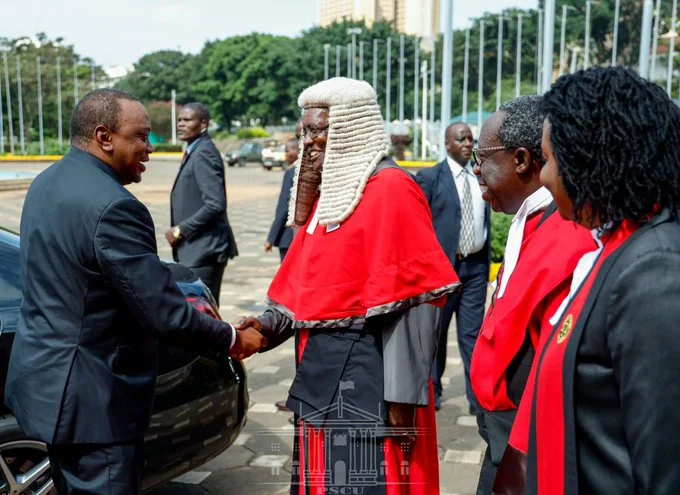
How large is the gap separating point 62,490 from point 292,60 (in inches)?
2752

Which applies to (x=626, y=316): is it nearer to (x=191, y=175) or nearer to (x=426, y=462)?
(x=426, y=462)

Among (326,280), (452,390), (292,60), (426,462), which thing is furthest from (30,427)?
(292,60)

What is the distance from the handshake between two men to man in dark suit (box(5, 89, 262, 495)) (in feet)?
1.26

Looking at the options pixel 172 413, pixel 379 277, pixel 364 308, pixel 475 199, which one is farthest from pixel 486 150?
pixel 475 199

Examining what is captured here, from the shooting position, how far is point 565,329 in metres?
1.73

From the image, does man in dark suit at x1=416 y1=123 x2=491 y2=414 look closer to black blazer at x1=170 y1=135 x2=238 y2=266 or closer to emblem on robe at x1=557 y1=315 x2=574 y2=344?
black blazer at x1=170 y1=135 x2=238 y2=266

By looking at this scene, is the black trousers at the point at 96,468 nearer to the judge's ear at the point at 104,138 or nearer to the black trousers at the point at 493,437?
the judge's ear at the point at 104,138

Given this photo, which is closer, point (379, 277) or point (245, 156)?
point (379, 277)

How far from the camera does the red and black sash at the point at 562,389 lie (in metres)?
1.67

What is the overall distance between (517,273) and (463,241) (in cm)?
320

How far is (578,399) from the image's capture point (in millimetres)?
1688

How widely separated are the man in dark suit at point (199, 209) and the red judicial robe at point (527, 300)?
3668 mm

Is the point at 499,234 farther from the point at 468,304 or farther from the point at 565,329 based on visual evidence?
the point at 565,329

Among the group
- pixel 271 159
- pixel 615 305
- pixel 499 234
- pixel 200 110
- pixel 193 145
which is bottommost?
pixel 271 159
